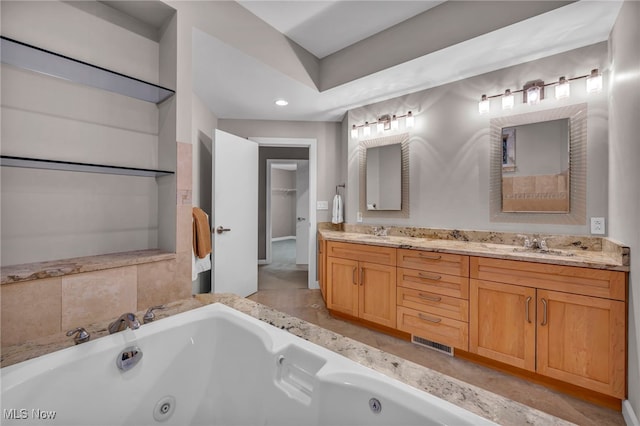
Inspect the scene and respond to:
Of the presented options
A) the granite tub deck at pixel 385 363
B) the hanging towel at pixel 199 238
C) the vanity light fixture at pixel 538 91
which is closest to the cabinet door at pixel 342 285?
the hanging towel at pixel 199 238

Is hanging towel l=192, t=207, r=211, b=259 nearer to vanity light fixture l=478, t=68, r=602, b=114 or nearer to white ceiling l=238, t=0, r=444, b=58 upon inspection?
white ceiling l=238, t=0, r=444, b=58

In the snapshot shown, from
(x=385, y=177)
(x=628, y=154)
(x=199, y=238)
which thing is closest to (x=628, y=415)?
(x=628, y=154)

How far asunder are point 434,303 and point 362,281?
2.12 feet

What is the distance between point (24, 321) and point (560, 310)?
2.68 metres

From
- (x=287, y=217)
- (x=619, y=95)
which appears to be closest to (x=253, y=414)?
(x=619, y=95)

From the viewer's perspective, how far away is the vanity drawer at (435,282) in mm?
1933

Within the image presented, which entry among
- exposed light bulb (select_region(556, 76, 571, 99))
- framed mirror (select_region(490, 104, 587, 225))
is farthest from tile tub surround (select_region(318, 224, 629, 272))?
exposed light bulb (select_region(556, 76, 571, 99))

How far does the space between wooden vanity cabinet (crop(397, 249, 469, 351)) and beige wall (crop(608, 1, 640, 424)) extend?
2.55ft

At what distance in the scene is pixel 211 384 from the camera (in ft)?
3.88

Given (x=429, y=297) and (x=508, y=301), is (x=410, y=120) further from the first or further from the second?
(x=508, y=301)

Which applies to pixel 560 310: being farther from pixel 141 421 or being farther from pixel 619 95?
pixel 141 421

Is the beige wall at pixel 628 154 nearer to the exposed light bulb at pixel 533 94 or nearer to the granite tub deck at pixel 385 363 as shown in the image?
the exposed light bulb at pixel 533 94

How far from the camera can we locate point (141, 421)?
40.5 inches

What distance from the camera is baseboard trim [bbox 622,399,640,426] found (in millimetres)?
1285
